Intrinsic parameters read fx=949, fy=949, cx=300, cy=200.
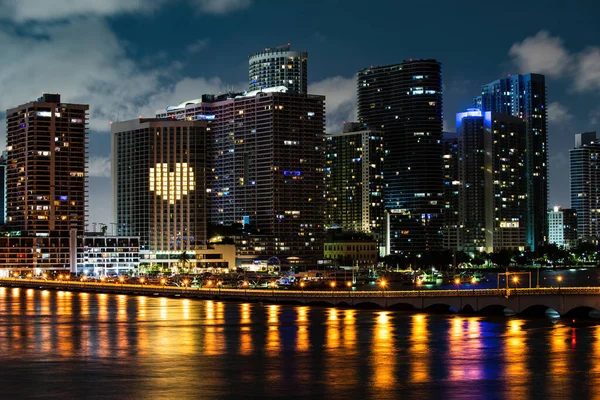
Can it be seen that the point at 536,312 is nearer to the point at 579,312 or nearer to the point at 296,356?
the point at 579,312

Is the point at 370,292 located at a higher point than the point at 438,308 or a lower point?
higher

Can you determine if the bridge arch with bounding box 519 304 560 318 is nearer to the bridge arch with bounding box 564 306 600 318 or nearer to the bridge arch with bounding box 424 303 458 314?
the bridge arch with bounding box 564 306 600 318

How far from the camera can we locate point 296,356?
90188 mm

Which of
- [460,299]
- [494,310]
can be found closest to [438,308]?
[460,299]

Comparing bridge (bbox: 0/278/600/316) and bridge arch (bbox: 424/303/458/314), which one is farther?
bridge arch (bbox: 424/303/458/314)

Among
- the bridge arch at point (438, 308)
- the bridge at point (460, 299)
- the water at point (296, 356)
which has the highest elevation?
the bridge at point (460, 299)

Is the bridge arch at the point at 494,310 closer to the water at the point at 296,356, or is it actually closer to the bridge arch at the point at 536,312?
the bridge arch at the point at 536,312

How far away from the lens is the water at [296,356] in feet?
234

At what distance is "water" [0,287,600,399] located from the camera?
71.2 m

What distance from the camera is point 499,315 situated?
130250 millimetres

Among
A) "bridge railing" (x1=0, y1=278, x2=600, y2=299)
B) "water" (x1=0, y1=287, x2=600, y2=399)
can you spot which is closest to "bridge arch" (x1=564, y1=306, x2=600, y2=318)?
"bridge railing" (x1=0, y1=278, x2=600, y2=299)

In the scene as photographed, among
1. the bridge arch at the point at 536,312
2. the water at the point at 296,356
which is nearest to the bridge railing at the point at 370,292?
the bridge arch at the point at 536,312

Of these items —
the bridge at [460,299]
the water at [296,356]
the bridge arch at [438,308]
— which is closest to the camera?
the water at [296,356]

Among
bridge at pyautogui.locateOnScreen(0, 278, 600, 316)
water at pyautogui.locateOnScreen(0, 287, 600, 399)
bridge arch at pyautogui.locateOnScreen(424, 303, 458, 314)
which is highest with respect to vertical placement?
bridge at pyautogui.locateOnScreen(0, 278, 600, 316)
